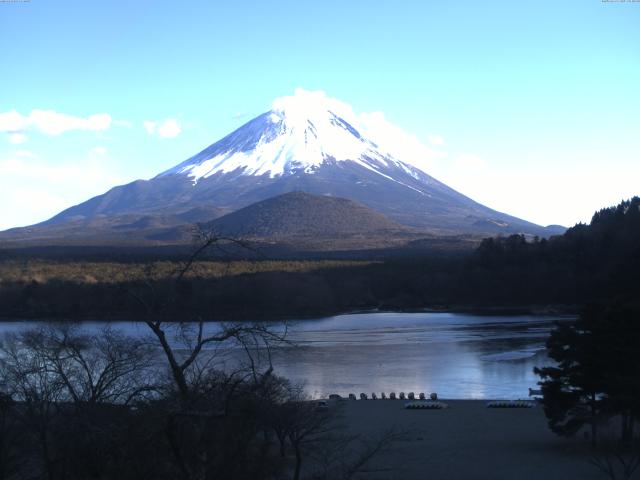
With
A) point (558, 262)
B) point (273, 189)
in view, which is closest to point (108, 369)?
point (558, 262)

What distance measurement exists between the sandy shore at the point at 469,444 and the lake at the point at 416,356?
2017 millimetres

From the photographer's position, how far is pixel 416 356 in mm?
20438

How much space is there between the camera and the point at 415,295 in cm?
3784

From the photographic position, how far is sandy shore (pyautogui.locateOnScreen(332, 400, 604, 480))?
883 centimetres


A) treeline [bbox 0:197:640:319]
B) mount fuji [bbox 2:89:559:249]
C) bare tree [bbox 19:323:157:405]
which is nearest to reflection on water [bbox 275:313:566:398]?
treeline [bbox 0:197:640:319]

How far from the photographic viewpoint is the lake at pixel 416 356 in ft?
52.6

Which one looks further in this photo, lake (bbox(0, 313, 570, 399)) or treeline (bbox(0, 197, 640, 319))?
treeline (bbox(0, 197, 640, 319))

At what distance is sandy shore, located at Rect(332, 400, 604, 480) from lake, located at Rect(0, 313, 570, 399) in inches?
79.4

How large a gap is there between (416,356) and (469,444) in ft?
32.3

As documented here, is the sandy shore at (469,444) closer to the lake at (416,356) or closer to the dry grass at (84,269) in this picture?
the lake at (416,356)

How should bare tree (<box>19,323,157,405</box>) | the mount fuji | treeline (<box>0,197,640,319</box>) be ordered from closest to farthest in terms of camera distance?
bare tree (<box>19,323,157,405</box>), treeline (<box>0,197,640,319</box>), the mount fuji

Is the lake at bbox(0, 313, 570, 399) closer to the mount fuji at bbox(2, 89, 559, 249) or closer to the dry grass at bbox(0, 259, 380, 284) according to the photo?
the dry grass at bbox(0, 259, 380, 284)

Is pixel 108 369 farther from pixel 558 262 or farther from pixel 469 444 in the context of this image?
pixel 558 262

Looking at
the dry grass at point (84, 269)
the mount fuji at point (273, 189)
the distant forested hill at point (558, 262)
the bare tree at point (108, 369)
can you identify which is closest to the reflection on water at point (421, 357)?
the dry grass at point (84, 269)
